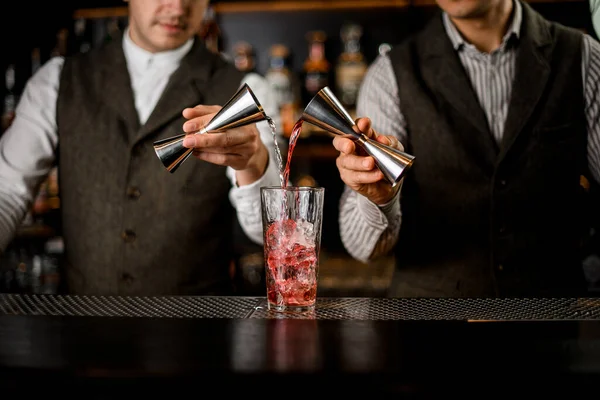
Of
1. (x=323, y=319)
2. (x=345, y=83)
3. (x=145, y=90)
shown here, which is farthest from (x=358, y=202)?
(x=345, y=83)

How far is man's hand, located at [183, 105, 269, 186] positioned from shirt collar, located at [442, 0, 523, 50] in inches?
25.9

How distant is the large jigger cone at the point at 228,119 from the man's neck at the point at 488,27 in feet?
2.76

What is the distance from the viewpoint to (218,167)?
70.6 inches

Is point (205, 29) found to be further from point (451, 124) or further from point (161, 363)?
point (161, 363)

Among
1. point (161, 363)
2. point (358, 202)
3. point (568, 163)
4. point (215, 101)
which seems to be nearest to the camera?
point (161, 363)

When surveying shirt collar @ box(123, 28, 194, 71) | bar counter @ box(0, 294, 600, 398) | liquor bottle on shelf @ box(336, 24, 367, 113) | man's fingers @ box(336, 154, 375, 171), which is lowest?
bar counter @ box(0, 294, 600, 398)

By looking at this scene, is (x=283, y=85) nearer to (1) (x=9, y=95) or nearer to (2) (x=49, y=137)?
(1) (x=9, y=95)

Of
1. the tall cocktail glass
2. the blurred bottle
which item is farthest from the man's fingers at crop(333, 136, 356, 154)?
the blurred bottle

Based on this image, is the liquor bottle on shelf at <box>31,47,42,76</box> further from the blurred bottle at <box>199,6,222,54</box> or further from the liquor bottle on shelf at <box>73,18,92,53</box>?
the blurred bottle at <box>199,6,222,54</box>

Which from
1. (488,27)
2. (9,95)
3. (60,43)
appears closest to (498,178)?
(488,27)

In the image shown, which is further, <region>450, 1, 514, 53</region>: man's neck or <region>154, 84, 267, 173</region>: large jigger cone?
<region>450, 1, 514, 53</region>: man's neck

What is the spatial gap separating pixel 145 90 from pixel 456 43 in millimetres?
836

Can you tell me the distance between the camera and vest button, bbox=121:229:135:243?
1759mm

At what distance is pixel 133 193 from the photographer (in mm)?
1758
